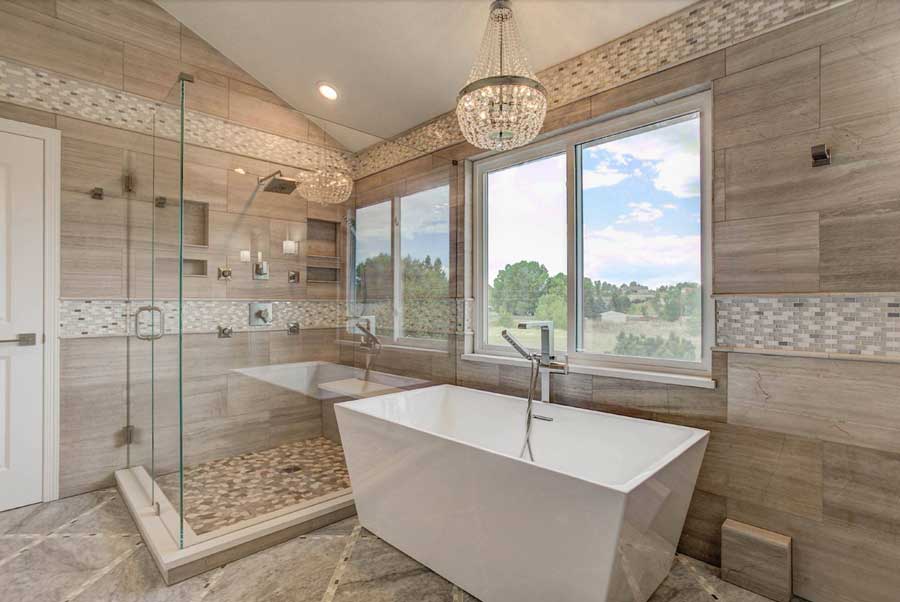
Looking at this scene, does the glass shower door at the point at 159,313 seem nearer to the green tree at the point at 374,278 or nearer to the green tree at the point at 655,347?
the green tree at the point at 374,278

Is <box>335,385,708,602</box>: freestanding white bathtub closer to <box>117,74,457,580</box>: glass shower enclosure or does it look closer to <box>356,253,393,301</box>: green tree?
<box>117,74,457,580</box>: glass shower enclosure

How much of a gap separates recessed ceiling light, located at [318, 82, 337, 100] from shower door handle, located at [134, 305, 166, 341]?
74.0 inches

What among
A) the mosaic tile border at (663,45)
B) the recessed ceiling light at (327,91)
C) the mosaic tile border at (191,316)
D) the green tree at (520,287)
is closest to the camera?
the mosaic tile border at (663,45)

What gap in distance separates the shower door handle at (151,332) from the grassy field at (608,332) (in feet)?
6.66

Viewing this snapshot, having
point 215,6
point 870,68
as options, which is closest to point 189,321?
point 215,6

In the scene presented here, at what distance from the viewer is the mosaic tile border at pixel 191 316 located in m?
2.36

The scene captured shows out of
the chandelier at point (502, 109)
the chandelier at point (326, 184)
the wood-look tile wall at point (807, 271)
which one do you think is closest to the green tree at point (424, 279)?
the chandelier at point (326, 184)

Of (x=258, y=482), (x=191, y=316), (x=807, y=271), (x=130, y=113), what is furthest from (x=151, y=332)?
(x=807, y=271)

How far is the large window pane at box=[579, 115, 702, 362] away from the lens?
227cm

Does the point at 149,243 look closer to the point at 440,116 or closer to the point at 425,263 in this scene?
the point at 425,263

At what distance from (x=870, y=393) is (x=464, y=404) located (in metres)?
1.82

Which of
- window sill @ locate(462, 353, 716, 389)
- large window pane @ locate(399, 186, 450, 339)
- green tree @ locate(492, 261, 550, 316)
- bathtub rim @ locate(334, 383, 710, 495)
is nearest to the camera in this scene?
bathtub rim @ locate(334, 383, 710, 495)

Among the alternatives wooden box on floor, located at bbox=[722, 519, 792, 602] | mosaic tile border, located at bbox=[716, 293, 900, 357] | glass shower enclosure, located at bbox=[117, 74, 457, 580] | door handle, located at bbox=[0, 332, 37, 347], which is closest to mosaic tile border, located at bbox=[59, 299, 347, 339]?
glass shower enclosure, located at bbox=[117, 74, 457, 580]

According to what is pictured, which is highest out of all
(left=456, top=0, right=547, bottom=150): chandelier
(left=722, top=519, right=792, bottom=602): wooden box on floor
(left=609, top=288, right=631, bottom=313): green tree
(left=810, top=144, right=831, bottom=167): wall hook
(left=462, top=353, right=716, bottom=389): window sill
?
(left=456, top=0, right=547, bottom=150): chandelier
